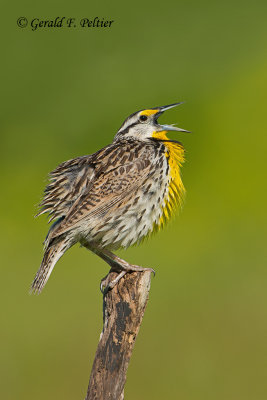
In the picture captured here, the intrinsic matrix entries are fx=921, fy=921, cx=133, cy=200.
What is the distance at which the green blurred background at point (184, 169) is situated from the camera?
6.85 metres

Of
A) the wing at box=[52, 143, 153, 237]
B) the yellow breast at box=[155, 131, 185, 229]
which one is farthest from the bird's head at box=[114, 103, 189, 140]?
the wing at box=[52, 143, 153, 237]

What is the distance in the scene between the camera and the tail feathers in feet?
14.5

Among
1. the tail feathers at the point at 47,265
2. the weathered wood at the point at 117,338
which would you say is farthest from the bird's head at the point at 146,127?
the weathered wood at the point at 117,338

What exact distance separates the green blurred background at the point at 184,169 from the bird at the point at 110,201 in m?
1.99

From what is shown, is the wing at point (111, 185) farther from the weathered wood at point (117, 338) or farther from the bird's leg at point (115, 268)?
the weathered wood at point (117, 338)

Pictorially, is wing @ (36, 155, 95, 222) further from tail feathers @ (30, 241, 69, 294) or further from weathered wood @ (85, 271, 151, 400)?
weathered wood @ (85, 271, 151, 400)

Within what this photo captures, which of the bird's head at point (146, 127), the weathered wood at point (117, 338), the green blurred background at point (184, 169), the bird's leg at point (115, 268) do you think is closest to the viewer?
the weathered wood at point (117, 338)

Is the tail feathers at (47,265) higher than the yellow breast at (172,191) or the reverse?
the reverse

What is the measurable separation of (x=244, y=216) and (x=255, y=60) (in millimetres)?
3434

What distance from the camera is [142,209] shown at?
4.58m

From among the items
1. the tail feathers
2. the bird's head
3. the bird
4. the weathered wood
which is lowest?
the weathered wood

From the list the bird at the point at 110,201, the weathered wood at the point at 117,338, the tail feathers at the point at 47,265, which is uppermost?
the bird at the point at 110,201

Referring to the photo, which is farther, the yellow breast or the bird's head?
the bird's head

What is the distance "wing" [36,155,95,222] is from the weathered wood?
1.84 ft
